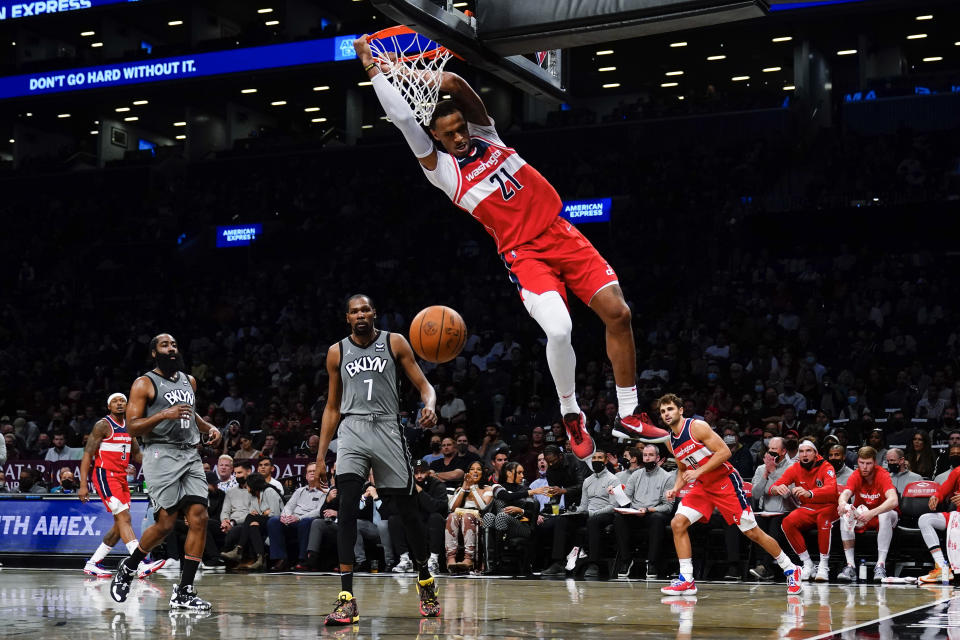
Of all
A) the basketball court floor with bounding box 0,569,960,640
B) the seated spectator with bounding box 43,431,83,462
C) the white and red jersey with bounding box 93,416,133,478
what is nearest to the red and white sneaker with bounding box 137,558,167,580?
the basketball court floor with bounding box 0,569,960,640

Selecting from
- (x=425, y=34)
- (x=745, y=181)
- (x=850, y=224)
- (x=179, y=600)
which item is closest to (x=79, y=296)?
(x=745, y=181)

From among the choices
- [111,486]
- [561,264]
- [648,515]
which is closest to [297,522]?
[111,486]

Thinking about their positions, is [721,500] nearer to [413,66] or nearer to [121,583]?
[121,583]

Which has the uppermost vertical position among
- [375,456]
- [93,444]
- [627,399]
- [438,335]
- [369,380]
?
[438,335]

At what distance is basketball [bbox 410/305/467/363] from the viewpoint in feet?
23.3

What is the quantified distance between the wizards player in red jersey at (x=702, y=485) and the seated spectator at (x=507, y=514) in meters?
2.55

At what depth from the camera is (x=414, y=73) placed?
22.7ft

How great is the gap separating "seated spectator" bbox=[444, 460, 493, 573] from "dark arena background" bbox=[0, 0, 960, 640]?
0.09 metres

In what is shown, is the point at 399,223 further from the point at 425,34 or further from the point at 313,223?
the point at 425,34

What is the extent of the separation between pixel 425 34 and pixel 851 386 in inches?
486

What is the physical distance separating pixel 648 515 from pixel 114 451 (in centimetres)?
580

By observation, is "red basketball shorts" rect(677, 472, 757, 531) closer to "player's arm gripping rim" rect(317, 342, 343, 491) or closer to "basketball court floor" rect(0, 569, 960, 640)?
"basketball court floor" rect(0, 569, 960, 640)

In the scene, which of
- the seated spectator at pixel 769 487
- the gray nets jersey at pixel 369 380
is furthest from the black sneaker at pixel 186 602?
the seated spectator at pixel 769 487

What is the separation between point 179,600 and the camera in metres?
8.63
